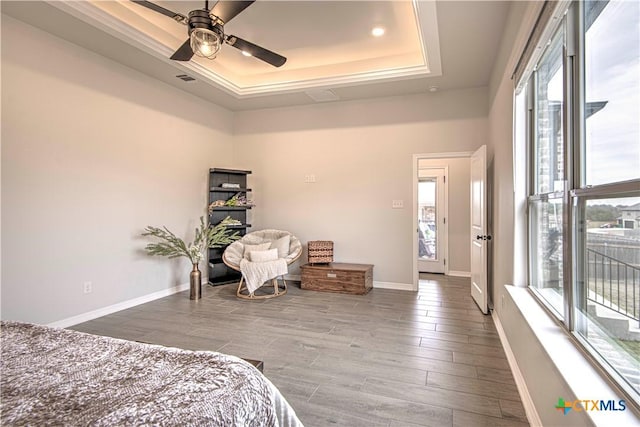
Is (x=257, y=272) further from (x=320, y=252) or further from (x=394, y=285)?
(x=394, y=285)

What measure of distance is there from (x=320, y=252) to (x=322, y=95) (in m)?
2.46

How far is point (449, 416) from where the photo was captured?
78.5 inches

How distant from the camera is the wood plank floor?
6.81 feet

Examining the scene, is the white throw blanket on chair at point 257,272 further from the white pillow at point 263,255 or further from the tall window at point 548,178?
the tall window at point 548,178

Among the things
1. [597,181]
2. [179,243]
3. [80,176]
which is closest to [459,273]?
[179,243]

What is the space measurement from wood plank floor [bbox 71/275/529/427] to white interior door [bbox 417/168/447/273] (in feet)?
5.13

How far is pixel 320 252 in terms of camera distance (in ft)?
17.6

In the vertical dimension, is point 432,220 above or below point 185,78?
below

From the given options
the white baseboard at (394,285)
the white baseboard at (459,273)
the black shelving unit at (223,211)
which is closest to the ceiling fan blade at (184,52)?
the black shelving unit at (223,211)

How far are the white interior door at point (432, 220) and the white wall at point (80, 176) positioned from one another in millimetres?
4459

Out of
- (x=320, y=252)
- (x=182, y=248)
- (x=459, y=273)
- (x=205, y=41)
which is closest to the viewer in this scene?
(x=205, y=41)

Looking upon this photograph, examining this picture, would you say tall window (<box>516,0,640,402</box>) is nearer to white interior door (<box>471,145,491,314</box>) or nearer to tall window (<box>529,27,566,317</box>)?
tall window (<box>529,27,566,317</box>)

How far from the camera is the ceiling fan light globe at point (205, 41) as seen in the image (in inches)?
94.1

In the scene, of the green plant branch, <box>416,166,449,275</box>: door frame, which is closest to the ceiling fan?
the green plant branch
